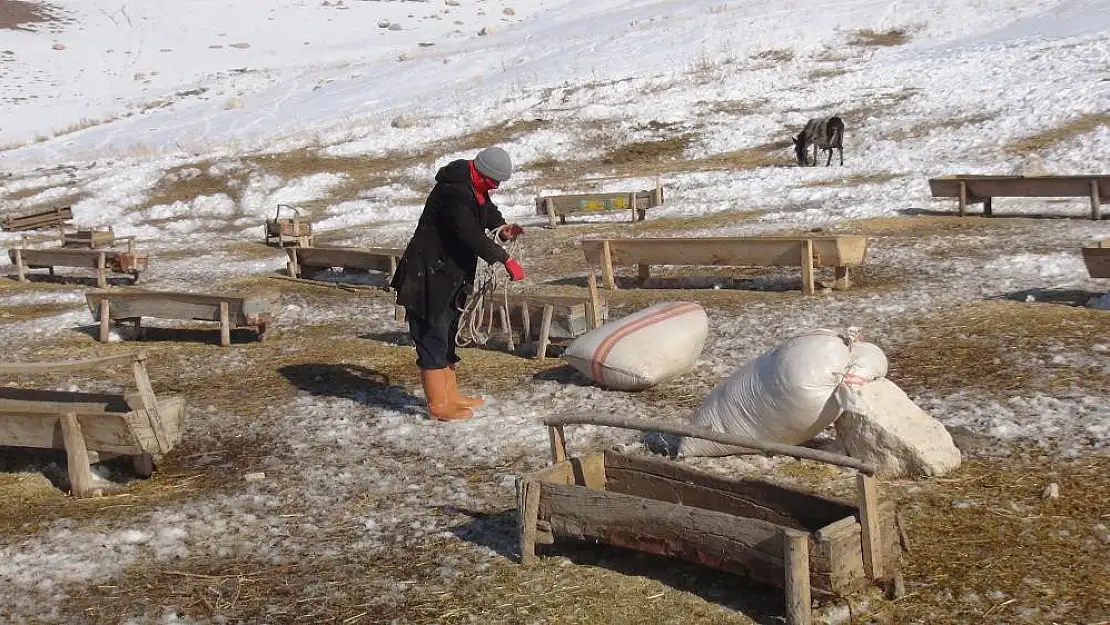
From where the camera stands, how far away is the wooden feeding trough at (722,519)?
4.71 meters

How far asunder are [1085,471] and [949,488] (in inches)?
31.1

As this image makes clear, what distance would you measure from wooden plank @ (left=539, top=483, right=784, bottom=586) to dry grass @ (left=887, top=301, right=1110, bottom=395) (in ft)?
11.9

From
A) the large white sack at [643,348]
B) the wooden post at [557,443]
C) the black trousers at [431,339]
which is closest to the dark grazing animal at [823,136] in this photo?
the large white sack at [643,348]

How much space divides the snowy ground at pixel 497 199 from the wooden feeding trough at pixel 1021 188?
1.62 feet

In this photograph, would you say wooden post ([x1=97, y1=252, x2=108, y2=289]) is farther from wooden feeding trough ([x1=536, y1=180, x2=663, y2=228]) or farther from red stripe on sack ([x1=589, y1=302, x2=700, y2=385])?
red stripe on sack ([x1=589, y1=302, x2=700, y2=385])

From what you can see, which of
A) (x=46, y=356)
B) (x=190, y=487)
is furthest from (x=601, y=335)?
(x=46, y=356)

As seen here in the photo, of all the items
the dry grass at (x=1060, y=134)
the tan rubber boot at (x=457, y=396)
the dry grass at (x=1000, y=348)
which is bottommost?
the dry grass at (x=1000, y=348)

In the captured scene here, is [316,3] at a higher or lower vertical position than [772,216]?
higher

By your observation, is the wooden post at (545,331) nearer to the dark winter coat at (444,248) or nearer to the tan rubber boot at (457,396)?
the tan rubber boot at (457,396)

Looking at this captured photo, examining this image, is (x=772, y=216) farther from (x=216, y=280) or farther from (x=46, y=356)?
(x=46, y=356)

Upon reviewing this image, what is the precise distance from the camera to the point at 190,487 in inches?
291

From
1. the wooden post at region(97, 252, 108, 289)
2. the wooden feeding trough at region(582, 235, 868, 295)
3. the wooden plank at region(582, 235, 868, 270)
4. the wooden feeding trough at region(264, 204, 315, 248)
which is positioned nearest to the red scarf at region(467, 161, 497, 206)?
the wooden feeding trough at region(582, 235, 868, 295)

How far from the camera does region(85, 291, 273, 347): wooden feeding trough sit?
12008 millimetres

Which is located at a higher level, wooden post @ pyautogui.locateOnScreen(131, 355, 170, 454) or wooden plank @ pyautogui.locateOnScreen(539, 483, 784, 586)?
wooden post @ pyautogui.locateOnScreen(131, 355, 170, 454)
